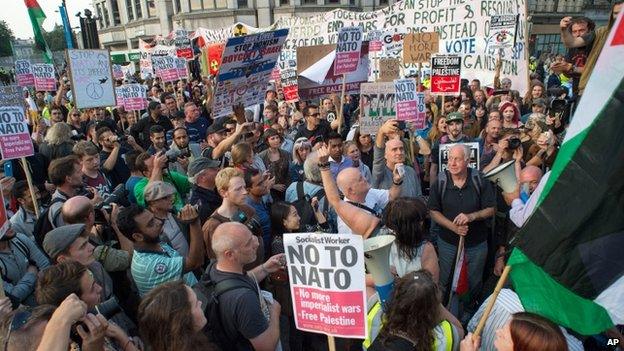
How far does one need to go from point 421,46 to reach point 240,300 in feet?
29.1

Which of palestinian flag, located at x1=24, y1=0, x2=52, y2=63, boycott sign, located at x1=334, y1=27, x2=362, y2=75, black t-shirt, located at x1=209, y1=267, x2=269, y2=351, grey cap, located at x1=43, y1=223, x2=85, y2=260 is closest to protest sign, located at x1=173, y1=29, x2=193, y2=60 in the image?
palestinian flag, located at x1=24, y1=0, x2=52, y2=63

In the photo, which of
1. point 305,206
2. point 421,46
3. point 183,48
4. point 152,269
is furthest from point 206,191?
point 183,48

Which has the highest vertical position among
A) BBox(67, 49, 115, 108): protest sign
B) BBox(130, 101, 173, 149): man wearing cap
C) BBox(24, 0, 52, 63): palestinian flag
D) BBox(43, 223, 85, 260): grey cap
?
BBox(24, 0, 52, 63): palestinian flag

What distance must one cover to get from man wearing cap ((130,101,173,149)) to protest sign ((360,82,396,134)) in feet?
14.1

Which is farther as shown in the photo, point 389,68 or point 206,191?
point 389,68

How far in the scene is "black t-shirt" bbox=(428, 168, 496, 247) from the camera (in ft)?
13.7

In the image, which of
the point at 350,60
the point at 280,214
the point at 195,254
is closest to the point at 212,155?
the point at 280,214

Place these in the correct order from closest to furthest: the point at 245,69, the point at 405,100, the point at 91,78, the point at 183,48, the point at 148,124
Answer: the point at 245,69
the point at 405,100
the point at 91,78
the point at 148,124
the point at 183,48

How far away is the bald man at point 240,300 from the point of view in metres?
2.52

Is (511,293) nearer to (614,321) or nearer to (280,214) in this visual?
(614,321)

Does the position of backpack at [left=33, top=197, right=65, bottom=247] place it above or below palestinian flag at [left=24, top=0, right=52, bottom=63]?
below

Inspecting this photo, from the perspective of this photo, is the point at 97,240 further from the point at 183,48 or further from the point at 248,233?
the point at 183,48

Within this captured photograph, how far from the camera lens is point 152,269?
309cm

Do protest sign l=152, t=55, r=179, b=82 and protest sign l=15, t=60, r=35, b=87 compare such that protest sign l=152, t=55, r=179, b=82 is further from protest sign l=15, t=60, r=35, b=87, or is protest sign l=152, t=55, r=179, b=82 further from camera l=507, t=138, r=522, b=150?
camera l=507, t=138, r=522, b=150
